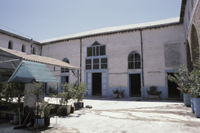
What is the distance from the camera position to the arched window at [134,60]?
14500mm

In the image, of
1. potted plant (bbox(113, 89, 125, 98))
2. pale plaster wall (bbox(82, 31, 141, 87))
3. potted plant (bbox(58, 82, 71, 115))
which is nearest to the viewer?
potted plant (bbox(58, 82, 71, 115))

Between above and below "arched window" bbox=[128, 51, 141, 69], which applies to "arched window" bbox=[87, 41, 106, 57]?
above

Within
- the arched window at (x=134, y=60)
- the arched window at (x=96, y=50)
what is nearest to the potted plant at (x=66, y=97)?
the arched window at (x=134, y=60)

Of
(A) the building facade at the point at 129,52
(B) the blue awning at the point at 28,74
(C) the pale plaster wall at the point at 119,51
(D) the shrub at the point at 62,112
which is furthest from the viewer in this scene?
(C) the pale plaster wall at the point at 119,51

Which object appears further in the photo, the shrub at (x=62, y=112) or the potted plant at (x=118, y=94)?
the potted plant at (x=118, y=94)

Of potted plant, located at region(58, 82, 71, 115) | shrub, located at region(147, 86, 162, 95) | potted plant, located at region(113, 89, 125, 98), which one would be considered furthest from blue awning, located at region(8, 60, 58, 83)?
shrub, located at region(147, 86, 162, 95)

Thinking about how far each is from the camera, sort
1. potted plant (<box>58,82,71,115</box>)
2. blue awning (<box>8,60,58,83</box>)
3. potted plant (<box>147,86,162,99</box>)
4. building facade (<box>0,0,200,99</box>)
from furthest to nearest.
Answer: building facade (<box>0,0,200,99</box>)
potted plant (<box>147,86,162,99</box>)
potted plant (<box>58,82,71,115</box>)
blue awning (<box>8,60,58,83</box>)

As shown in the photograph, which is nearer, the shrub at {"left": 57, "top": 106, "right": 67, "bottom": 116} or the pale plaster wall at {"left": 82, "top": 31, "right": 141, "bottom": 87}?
the shrub at {"left": 57, "top": 106, "right": 67, "bottom": 116}

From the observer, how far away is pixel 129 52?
14766mm

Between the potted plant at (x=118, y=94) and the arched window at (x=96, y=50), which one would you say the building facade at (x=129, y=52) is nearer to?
the arched window at (x=96, y=50)

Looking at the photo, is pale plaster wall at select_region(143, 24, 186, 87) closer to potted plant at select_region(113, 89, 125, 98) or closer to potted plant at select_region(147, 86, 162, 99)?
potted plant at select_region(147, 86, 162, 99)

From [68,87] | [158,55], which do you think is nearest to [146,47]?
[158,55]

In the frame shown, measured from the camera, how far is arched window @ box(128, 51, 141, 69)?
14.5 m

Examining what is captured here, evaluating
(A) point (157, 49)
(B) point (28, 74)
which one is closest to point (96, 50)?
(A) point (157, 49)
